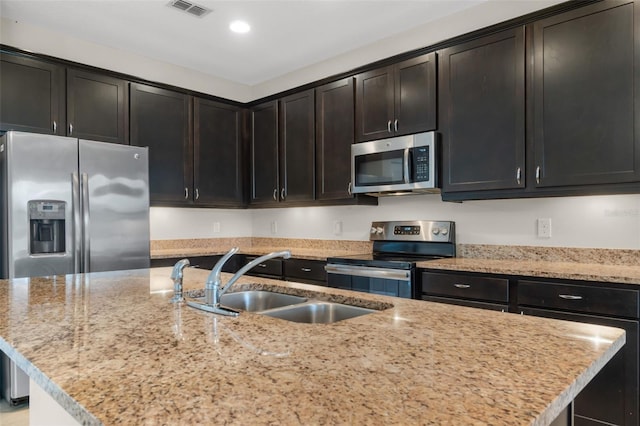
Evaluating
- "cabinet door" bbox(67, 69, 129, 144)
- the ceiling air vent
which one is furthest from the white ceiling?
"cabinet door" bbox(67, 69, 129, 144)

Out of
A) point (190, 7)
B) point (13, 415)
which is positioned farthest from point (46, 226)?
point (190, 7)

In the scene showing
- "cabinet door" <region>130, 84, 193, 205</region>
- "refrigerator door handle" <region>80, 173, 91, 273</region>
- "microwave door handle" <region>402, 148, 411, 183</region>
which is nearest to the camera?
"refrigerator door handle" <region>80, 173, 91, 273</region>

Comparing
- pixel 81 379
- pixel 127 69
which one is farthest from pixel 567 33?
pixel 127 69

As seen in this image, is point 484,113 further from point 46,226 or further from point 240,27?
point 46,226

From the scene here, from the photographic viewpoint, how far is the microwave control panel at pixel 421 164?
2.94 meters

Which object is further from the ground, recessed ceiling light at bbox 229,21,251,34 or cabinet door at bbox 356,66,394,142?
recessed ceiling light at bbox 229,21,251,34

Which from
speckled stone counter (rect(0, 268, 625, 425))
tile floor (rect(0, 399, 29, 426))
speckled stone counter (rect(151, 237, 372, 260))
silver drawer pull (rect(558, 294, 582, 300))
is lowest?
tile floor (rect(0, 399, 29, 426))

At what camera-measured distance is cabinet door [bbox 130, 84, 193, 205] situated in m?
3.57

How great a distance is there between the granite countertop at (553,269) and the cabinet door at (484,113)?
0.51 meters

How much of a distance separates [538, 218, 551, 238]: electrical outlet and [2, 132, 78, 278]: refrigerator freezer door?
10.4 feet

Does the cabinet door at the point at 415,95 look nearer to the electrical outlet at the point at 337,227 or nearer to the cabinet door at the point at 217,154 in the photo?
the electrical outlet at the point at 337,227

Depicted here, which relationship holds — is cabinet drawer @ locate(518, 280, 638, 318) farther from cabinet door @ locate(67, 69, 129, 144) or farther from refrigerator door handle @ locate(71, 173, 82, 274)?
cabinet door @ locate(67, 69, 129, 144)

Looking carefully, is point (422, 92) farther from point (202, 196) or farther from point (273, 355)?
point (273, 355)

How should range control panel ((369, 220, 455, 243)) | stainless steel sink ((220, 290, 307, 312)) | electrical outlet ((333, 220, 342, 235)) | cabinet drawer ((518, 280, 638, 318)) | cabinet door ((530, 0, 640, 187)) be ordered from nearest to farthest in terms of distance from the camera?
stainless steel sink ((220, 290, 307, 312)), cabinet drawer ((518, 280, 638, 318)), cabinet door ((530, 0, 640, 187)), range control panel ((369, 220, 455, 243)), electrical outlet ((333, 220, 342, 235))
